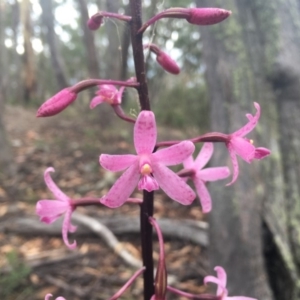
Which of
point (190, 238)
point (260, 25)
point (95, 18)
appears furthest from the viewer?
point (190, 238)

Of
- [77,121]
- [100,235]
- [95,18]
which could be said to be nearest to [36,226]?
[100,235]

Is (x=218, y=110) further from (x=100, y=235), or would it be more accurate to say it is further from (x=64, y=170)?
(x=64, y=170)

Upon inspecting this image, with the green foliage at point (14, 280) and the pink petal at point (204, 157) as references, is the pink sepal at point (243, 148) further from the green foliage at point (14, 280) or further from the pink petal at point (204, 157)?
the green foliage at point (14, 280)

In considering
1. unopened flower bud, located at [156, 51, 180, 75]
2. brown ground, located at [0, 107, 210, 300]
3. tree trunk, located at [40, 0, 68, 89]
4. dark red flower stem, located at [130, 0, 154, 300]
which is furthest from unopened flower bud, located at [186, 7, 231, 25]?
tree trunk, located at [40, 0, 68, 89]

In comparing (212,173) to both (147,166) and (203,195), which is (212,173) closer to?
(203,195)

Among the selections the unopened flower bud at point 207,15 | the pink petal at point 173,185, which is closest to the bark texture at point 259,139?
the unopened flower bud at point 207,15

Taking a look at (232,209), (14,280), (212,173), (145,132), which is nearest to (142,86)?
(145,132)

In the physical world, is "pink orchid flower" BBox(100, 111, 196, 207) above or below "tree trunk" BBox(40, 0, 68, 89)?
below

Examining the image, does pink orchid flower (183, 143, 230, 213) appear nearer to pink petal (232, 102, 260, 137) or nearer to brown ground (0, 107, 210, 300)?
pink petal (232, 102, 260, 137)
